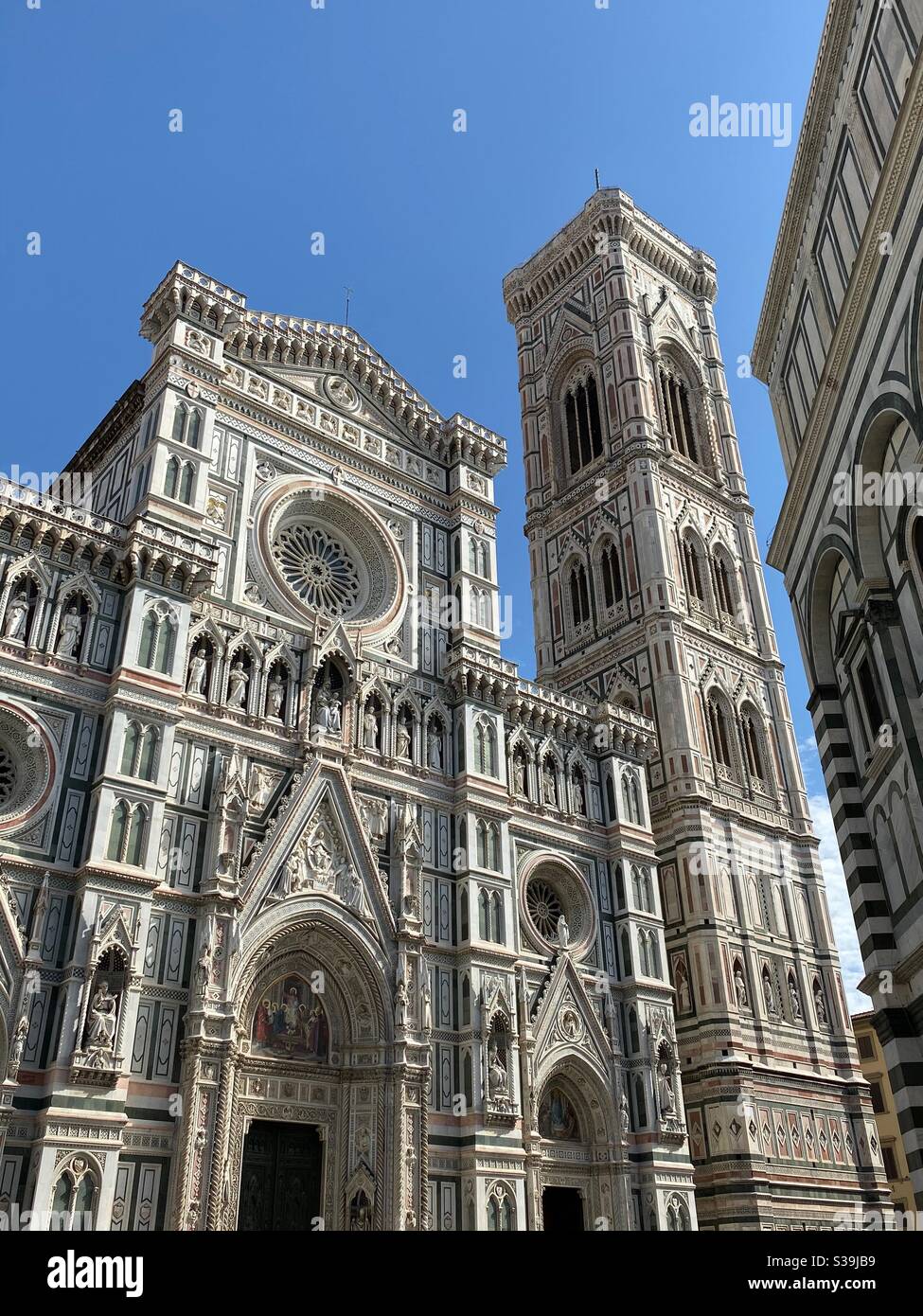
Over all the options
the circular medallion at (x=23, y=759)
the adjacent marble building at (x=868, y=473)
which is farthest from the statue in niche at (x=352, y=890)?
the adjacent marble building at (x=868, y=473)

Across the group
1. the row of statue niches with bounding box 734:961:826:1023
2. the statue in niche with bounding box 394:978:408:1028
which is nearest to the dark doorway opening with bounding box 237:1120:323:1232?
the statue in niche with bounding box 394:978:408:1028

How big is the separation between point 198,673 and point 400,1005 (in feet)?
25.6

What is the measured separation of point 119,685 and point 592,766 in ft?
44.2

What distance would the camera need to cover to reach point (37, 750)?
18.3 m

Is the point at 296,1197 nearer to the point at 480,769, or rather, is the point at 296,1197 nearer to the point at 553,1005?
the point at 553,1005

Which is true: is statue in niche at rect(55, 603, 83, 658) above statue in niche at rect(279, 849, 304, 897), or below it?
above

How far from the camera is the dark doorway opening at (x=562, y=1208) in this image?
868 inches

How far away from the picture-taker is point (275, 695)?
22125 millimetres

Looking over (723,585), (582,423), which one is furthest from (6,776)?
(582,423)

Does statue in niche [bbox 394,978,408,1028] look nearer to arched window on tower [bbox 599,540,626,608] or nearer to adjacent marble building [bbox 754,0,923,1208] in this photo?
adjacent marble building [bbox 754,0,923,1208]

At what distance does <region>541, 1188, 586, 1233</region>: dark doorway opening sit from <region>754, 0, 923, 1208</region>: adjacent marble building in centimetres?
1341

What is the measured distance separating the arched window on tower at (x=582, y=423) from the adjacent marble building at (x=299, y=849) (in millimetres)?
12425

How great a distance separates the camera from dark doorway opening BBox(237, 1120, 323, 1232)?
18.2 metres
